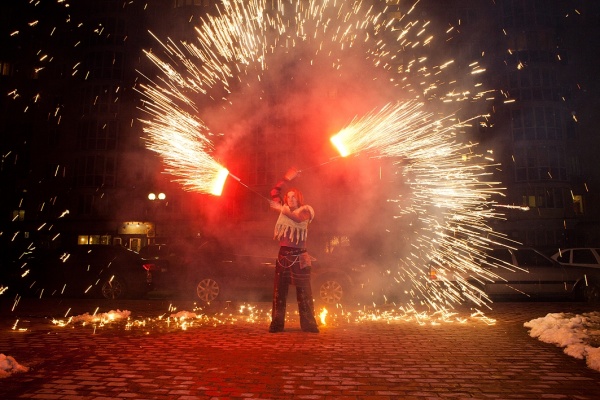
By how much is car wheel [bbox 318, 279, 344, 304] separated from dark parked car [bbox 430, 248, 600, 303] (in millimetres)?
2820

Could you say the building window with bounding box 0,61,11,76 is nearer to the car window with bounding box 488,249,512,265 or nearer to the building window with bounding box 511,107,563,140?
the car window with bounding box 488,249,512,265

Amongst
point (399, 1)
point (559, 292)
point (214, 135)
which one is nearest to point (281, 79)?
point (214, 135)

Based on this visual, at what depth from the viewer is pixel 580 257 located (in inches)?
485

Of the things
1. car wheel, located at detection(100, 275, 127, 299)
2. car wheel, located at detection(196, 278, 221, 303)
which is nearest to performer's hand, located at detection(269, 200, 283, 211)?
car wheel, located at detection(196, 278, 221, 303)

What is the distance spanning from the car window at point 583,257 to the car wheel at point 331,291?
22.8ft

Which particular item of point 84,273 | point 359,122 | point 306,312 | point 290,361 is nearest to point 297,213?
point 306,312

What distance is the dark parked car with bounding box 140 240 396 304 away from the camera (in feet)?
35.7

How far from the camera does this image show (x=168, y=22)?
109 ft

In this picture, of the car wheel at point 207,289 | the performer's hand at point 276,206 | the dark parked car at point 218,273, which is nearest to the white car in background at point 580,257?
the dark parked car at point 218,273

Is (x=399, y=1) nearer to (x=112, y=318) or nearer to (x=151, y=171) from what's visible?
(x=151, y=171)

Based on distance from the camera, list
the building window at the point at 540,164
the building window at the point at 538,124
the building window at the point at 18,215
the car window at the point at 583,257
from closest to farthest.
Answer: the car window at the point at 583,257
the building window at the point at 540,164
the building window at the point at 538,124
the building window at the point at 18,215

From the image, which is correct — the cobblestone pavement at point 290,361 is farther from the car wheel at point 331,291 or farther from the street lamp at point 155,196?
the street lamp at point 155,196

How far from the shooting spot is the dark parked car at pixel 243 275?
10891 mm

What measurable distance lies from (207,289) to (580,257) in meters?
10.5
